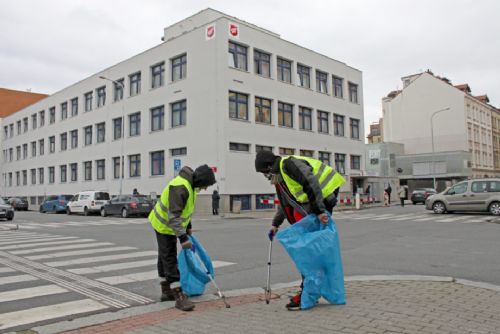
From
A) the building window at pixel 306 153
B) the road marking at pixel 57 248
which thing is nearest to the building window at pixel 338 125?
the building window at pixel 306 153

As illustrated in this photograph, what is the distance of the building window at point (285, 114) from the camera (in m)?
35.1

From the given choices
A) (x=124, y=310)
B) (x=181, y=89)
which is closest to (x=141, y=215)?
(x=181, y=89)

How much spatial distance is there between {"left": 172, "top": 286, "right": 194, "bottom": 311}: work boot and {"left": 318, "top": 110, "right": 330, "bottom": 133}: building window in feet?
114

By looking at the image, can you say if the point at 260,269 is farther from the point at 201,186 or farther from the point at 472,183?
the point at 472,183

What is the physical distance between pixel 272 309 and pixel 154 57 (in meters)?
33.0

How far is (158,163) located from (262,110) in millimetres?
8807

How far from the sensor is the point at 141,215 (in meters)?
A: 28.6

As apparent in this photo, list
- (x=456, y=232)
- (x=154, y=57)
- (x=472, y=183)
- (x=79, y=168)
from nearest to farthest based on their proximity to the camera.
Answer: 1. (x=456, y=232)
2. (x=472, y=183)
3. (x=154, y=57)
4. (x=79, y=168)

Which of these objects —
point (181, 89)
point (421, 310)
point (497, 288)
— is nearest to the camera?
point (421, 310)

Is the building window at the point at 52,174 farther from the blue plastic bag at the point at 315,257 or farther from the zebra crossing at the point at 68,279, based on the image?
the blue plastic bag at the point at 315,257

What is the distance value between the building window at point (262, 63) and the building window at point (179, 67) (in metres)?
5.15

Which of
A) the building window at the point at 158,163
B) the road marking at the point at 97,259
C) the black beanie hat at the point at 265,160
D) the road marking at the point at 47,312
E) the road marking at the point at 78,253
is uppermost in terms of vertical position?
the building window at the point at 158,163

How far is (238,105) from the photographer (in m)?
31.6

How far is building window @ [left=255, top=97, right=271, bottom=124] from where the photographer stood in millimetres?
32969
